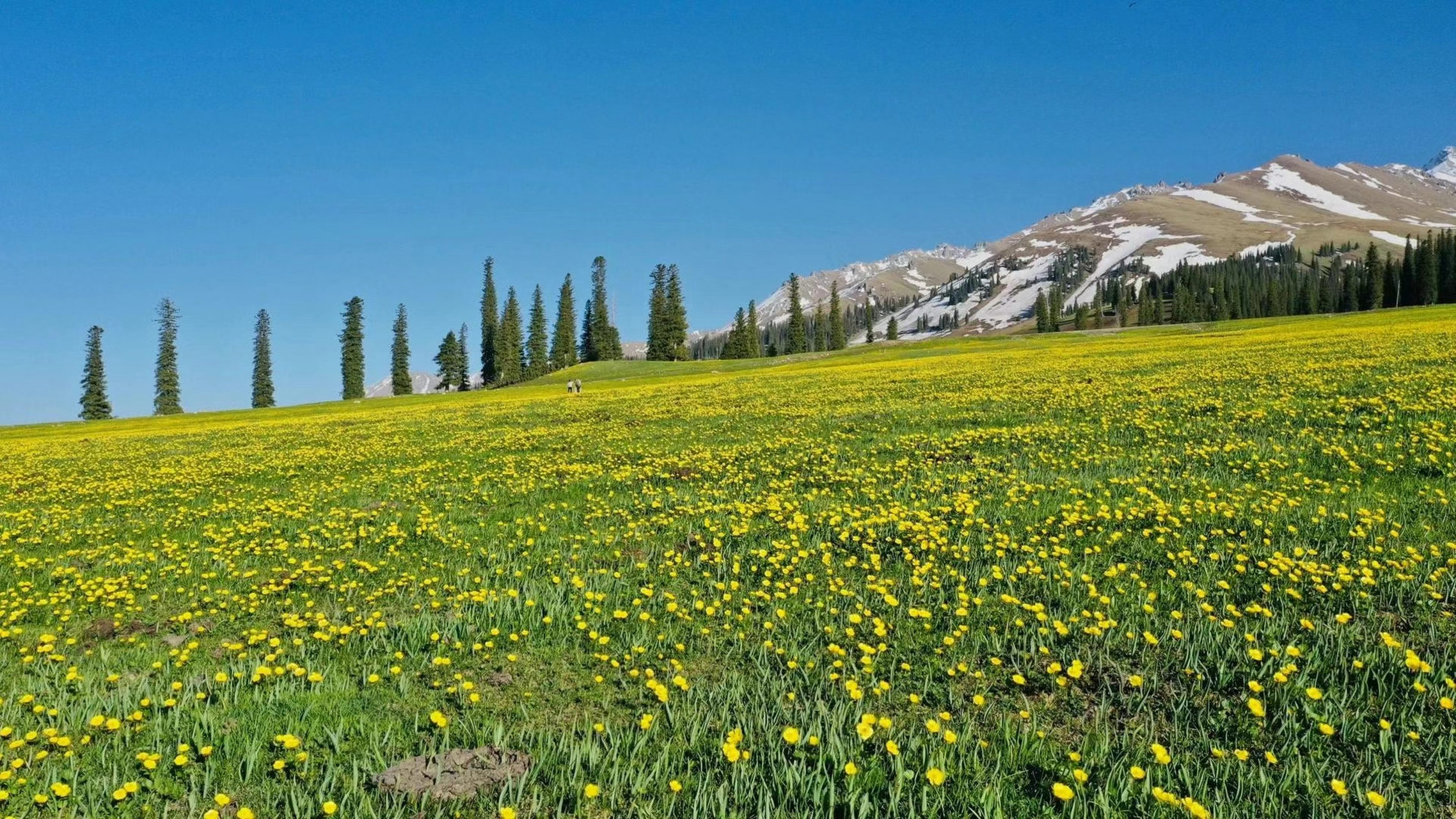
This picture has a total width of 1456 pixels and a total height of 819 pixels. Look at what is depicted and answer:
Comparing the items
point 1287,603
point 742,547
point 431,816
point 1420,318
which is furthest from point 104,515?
point 1420,318

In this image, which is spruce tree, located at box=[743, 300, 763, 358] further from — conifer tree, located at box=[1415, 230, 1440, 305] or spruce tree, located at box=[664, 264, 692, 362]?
conifer tree, located at box=[1415, 230, 1440, 305]

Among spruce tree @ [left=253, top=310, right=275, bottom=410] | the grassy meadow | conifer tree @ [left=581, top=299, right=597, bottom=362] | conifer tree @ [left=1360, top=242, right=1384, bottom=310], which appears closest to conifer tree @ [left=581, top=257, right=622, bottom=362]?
conifer tree @ [left=581, top=299, right=597, bottom=362]

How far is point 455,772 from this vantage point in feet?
14.2

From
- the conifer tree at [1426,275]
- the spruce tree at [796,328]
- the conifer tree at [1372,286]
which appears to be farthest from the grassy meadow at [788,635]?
the conifer tree at [1372,286]

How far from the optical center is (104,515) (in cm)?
1316

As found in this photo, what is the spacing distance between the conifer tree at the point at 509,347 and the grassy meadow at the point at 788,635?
9693cm

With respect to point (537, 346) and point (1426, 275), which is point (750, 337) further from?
point (1426, 275)

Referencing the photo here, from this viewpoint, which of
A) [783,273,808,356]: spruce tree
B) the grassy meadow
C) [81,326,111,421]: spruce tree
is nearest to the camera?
the grassy meadow

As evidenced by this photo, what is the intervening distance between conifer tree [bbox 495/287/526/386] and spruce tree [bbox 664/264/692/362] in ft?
77.3

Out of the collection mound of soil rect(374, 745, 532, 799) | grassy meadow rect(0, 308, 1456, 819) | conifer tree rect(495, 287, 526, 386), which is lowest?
mound of soil rect(374, 745, 532, 799)

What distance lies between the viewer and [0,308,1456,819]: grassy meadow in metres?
4.10

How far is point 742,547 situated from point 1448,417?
14.0m

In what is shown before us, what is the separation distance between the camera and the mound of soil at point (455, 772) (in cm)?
412

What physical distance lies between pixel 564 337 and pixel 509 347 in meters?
9.03
